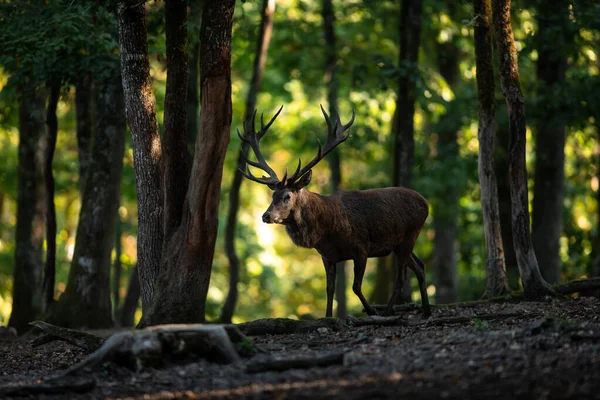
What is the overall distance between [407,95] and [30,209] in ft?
27.7

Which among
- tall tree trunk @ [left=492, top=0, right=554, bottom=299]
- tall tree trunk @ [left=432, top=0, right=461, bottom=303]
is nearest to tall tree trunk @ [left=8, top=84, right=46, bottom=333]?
tall tree trunk @ [left=492, top=0, right=554, bottom=299]

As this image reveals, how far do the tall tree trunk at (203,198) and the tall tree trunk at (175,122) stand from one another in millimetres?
392

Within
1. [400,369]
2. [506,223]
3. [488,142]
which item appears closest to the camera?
[400,369]

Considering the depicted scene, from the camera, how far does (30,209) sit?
66.2 feet

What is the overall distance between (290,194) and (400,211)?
2.10 metres

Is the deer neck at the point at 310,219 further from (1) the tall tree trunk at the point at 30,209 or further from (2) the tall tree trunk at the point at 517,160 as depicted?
(1) the tall tree trunk at the point at 30,209

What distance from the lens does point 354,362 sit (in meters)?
9.37

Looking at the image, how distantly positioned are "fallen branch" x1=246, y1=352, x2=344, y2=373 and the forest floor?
4cm

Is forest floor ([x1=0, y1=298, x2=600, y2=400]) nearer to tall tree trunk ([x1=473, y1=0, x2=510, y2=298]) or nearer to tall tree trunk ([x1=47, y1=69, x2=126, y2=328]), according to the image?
tall tree trunk ([x1=473, y1=0, x2=510, y2=298])

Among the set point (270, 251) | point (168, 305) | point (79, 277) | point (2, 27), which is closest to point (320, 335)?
point (168, 305)

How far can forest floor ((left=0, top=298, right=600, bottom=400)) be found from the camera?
794cm

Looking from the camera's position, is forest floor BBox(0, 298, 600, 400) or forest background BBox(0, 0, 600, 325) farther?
forest background BBox(0, 0, 600, 325)

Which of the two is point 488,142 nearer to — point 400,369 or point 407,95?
point 407,95

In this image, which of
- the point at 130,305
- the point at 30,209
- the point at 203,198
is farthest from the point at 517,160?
the point at 30,209
